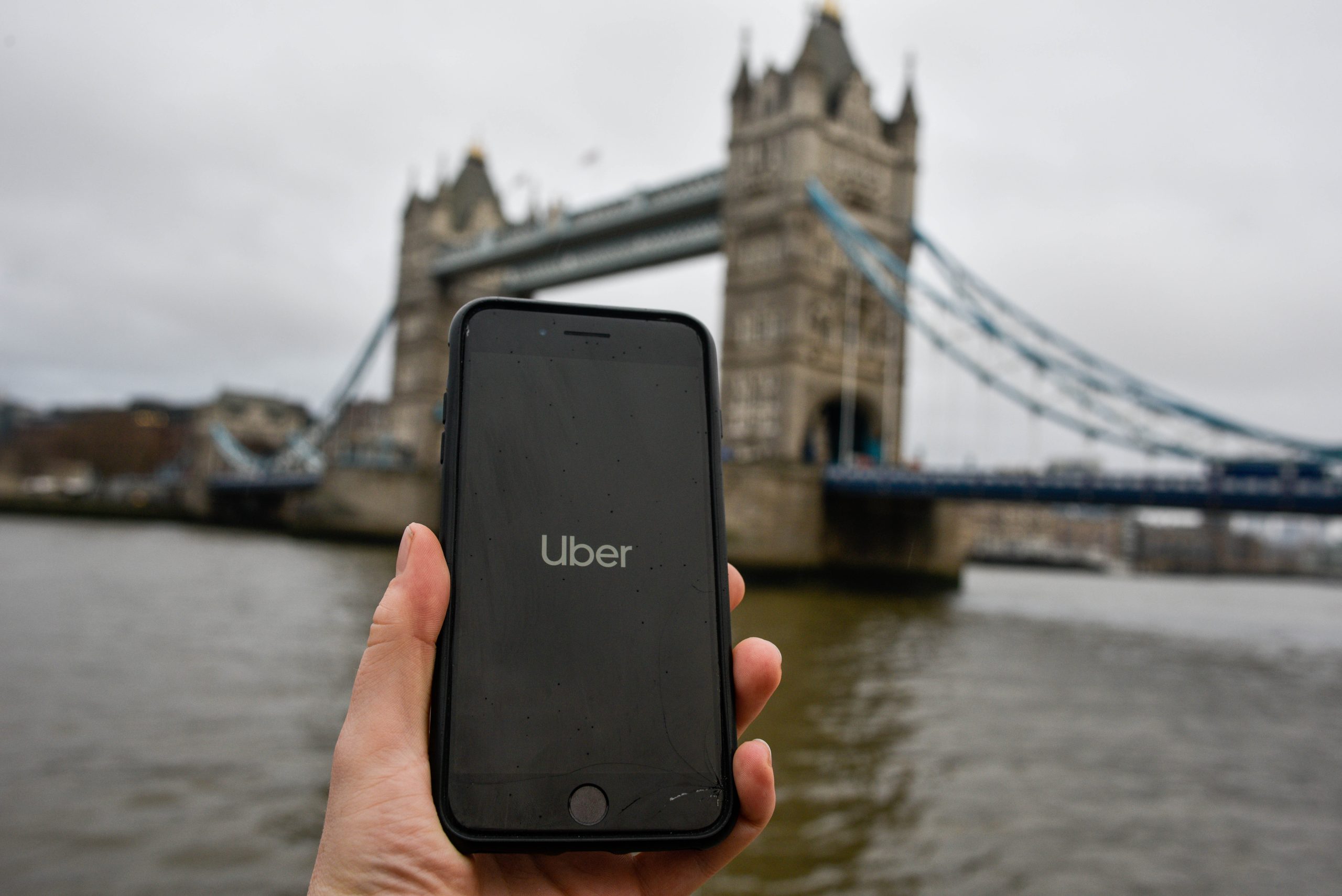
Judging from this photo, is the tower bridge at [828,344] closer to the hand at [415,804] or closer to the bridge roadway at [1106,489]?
the bridge roadway at [1106,489]

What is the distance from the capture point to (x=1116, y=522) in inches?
3595

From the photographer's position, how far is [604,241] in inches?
1598

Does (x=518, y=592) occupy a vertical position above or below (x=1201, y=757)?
above

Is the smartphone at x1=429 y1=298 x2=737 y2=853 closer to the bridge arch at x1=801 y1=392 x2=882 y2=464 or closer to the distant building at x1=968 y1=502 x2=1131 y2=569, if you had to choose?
the bridge arch at x1=801 y1=392 x2=882 y2=464

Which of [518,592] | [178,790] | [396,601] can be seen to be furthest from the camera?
[178,790]

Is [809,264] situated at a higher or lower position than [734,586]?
higher

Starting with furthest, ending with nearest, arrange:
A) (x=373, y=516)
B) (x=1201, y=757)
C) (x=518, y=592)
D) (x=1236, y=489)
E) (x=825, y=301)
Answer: (x=373, y=516) → (x=825, y=301) → (x=1236, y=489) → (x=1201, y=757) → (x=518, y=592)

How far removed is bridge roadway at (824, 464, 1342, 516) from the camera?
1994 cm

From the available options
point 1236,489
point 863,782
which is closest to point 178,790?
point 863,782

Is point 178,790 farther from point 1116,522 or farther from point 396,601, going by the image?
point 1116,522

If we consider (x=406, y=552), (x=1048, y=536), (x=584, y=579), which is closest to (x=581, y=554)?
(x=584, y=579)

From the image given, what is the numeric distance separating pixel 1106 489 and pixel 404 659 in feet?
77.7

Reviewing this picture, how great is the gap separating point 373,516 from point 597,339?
37106 mm

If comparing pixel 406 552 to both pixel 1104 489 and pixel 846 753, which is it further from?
pixel 1104 489
